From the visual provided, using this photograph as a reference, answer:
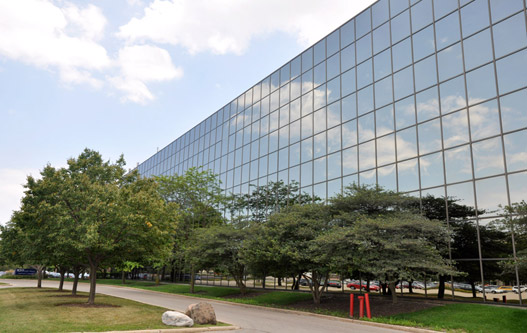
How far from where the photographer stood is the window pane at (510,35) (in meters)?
20.9

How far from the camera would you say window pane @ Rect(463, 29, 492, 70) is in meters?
22.3

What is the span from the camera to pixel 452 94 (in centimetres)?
2359

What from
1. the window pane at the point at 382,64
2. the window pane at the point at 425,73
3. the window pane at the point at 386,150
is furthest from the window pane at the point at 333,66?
the window pane at the point at 386,150

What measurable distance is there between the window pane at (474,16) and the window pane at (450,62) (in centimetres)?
106

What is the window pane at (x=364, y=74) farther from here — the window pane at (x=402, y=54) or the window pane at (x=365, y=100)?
the window pane at (x=402, y=54)

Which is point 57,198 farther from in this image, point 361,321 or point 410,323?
point 410,323

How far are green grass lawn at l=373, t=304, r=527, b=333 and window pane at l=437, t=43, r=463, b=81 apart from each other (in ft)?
43.4

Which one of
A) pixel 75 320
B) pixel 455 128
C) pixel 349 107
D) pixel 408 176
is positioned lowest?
pixel 75 320

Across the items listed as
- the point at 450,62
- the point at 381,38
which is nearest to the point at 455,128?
the point at 450,62

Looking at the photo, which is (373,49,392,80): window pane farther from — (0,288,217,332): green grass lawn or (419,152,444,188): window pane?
(0,288,217,332): green grass lawn

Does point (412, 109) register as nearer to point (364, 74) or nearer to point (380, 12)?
point (364, 74)

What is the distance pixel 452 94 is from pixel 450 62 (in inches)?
82.3

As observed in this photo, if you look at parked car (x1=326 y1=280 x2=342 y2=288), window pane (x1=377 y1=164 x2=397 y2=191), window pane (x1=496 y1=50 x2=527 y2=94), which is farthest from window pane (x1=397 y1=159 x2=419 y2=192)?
parked car (x1=326 y1=280 x2=342 y2=288)

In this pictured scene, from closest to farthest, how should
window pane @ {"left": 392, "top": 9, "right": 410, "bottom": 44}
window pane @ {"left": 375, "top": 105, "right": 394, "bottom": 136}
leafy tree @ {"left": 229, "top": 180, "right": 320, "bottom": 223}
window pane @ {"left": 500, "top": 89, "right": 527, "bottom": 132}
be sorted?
window pane @ {"left": 500, "top": 89, "right": 527, "bottom": 132} → window pane @ {"left": 375, "top": 105, "right": 394, "bottom": 136} → window pane @ {"left": 392, "top": 9, "right": 410, "bottom": 44} → leafy tree @ {"left": 229, "top": 180, "right": 320, "bottom": 223}
